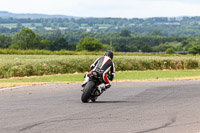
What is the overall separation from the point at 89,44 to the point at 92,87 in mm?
150220

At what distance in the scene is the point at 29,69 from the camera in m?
33.4

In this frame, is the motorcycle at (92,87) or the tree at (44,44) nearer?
the motorcycle at (92,87)

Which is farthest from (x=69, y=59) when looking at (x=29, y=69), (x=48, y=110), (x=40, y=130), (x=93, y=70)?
(x=40, y=130)

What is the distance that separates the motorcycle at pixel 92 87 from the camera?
13.0 meters

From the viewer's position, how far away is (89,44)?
6412 inches

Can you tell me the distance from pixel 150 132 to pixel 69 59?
102 ft

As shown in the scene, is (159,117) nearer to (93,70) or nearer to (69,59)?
(93,70)

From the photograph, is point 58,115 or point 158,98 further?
point 158,98

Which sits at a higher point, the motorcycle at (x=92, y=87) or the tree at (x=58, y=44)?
the motorcycle at (x=92, y=87)

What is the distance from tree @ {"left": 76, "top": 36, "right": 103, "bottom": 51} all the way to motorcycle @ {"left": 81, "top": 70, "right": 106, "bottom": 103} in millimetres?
138131

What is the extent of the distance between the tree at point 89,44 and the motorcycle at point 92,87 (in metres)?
138

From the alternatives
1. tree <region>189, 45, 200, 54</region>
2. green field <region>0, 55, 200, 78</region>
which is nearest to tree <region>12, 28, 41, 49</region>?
tree <region>189, 45, 200, 54</region>

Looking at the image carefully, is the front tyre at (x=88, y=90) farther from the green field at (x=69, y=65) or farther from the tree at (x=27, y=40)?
the tree at (x=27, y=40)

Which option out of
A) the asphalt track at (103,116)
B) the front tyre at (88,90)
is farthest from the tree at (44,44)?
the front tyre at (88,90)
